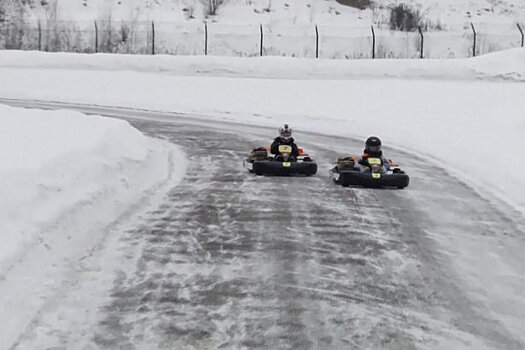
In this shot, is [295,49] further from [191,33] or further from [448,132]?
[448,132]

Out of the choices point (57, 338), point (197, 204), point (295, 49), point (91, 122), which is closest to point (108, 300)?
point (57, 338)

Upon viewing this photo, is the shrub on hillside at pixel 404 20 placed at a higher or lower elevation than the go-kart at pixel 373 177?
higher

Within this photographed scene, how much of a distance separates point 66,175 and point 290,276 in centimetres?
418

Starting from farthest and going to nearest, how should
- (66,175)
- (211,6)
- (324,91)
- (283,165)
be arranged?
(211,6) → (324,91) → (283,165) → (66,175)

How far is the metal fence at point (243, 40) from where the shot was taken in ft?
146

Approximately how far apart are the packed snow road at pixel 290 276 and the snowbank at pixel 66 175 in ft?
1.83

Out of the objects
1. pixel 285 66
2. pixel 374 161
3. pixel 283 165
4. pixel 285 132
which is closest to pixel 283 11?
pixel 285 66

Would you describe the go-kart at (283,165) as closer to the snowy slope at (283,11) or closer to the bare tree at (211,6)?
the snowy slope at (283,11)

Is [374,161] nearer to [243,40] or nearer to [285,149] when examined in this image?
[285,149]

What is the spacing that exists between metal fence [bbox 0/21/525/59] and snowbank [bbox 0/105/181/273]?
90.4 feet

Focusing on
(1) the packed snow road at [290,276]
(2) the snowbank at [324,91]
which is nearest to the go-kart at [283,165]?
(1) the packed snow road at [290,276]

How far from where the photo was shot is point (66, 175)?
10.9 metres

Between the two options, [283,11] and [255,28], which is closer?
[255,28]

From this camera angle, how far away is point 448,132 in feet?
74.6
